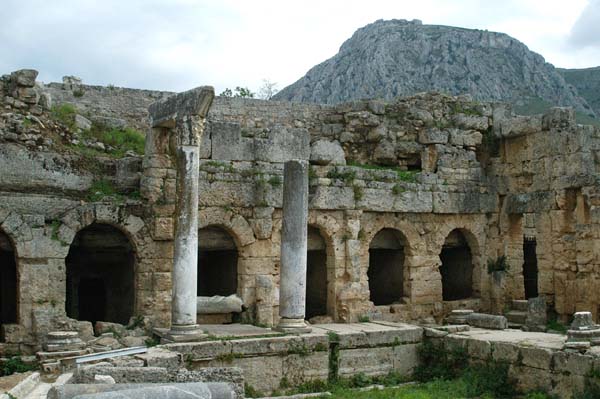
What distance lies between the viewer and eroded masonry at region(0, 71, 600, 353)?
1541 centimetres

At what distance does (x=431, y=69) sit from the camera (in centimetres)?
5606

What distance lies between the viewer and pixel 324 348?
14945 millimetres

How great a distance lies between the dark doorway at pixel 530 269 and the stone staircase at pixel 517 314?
2003mm

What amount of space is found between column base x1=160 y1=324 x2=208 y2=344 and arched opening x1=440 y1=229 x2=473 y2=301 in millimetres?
9544

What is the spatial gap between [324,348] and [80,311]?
9.00 metres

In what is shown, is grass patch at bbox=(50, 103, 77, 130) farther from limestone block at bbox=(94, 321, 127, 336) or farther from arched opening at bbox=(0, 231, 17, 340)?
limestone block at bbox=(94, 321, 127, 336)

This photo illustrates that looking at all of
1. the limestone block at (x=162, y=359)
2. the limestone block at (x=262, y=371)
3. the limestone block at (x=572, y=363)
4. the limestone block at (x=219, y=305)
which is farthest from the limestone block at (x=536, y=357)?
the limestone block at (x=219, y=305)

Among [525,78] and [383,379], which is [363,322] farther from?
[525,78]

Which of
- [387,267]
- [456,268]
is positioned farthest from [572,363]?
[456,268]

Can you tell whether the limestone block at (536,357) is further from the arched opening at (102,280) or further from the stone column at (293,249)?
the arched opening at (102,280)

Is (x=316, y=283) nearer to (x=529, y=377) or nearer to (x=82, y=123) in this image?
(x=82, y=123)

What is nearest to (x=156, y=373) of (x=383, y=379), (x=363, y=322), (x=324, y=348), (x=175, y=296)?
(x=175, y=296)

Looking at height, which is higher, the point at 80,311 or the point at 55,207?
the point at 55,207

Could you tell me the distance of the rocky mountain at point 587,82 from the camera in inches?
2352
